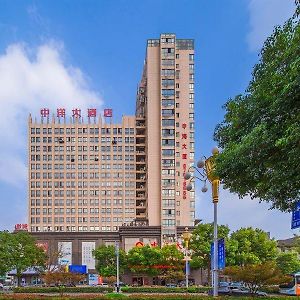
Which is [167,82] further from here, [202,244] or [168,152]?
[202,244]

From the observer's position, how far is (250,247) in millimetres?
47938

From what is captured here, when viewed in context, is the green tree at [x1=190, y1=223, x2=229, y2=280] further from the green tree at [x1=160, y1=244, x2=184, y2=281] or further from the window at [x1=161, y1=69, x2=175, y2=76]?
the window at [x1=161, y1=69, x2=175, y2=76]

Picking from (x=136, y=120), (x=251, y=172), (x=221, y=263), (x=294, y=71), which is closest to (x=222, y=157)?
(x=251, y=172)

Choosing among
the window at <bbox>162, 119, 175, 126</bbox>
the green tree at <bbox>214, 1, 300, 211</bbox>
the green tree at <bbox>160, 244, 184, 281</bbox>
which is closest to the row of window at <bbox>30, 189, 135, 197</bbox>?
the window at <bbox>162, 119, 175, 126</bbox>

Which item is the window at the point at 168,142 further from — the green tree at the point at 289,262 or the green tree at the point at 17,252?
the green tree at the point at 17,252

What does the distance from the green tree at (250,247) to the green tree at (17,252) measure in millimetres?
18477

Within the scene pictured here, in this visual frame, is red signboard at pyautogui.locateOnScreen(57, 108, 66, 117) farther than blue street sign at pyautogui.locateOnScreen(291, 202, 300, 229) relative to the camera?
Yes

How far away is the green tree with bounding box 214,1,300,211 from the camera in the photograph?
28.4 feet

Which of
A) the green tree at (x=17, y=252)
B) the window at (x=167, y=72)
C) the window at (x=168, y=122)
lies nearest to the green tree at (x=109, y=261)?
the green tree at (x=17, y=252)

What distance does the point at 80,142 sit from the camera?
8338cm

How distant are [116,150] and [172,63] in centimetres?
1638

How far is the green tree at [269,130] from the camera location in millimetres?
8648

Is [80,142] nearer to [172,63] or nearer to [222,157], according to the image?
[172,63]

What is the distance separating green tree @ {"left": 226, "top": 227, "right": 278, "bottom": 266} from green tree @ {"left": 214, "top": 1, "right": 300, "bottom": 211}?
34754 mm
